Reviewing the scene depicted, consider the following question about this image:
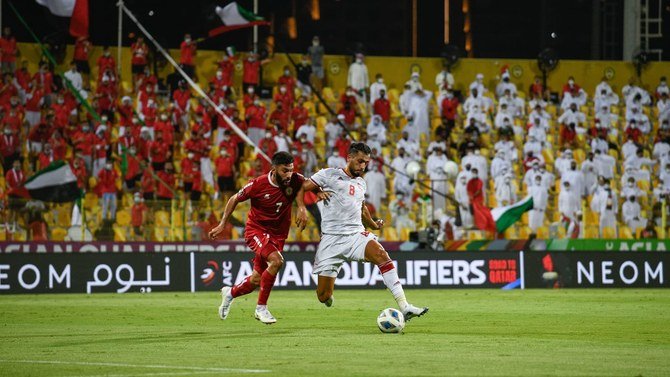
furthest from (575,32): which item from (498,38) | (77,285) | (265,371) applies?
(265,371)

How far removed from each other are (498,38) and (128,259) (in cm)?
2641

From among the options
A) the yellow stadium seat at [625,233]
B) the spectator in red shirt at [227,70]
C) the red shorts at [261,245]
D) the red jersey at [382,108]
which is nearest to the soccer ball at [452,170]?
the red jersey at [382,108]

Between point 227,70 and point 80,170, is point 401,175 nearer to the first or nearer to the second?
point 227,70

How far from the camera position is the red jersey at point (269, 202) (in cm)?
1652

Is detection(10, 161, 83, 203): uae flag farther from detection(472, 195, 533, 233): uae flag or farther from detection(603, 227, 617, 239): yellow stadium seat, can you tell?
detection(603, 227, 617, 239): yellow stadium seat

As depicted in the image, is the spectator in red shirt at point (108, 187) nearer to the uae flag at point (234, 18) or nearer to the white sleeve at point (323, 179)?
the uae flag at point (234, 18)

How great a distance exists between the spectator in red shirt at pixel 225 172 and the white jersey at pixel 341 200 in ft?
61.7

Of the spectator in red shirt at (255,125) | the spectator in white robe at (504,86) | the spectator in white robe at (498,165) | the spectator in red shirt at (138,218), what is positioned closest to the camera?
the spectator in red shirt at (138,218)

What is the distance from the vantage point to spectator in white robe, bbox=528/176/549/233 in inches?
1427

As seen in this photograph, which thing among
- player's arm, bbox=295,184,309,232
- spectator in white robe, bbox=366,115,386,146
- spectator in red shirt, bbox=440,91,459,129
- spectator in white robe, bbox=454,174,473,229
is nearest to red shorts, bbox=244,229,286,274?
player's arm, bbox=295,184,309,232

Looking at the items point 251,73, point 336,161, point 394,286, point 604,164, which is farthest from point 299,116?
point 394,286

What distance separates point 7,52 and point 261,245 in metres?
23.1

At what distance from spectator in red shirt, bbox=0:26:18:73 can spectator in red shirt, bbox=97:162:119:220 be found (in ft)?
20.9

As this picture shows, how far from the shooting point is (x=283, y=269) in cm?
2931
